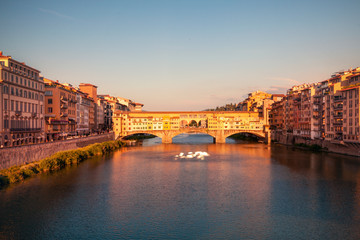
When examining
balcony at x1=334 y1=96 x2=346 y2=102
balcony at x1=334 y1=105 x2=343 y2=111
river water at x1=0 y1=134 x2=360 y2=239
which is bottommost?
river water at x1=0 y1=134 x2=360 y2=239

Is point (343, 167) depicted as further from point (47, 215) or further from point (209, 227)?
point (47, 215)

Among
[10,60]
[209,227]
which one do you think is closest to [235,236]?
[209,227]

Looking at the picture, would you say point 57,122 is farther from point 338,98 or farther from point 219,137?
point 338,98

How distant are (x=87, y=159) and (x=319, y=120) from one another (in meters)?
53.8

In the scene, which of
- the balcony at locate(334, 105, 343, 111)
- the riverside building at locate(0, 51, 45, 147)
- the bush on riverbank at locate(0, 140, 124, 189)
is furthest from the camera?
the balcony at locate(334, 105, 343, 111)

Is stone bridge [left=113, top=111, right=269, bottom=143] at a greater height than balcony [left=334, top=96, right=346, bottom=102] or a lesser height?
lesser

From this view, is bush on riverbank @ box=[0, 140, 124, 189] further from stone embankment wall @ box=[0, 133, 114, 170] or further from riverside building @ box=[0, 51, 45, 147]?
riverside building @ box=[0, 51, 45, 147]

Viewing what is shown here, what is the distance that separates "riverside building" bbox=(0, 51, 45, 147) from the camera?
150 feet

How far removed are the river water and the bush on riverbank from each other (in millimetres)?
1610

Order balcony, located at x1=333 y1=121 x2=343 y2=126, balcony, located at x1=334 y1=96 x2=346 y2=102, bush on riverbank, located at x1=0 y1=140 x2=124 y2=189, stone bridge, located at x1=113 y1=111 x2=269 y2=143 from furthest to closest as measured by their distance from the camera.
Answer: stone bridge, located at x1=113 y1=111 x2=269 y2=143 → balcony, located at x1=333 y1=121 x2=343 y2=126 → balcony, located at x1=334 y1=96 x2=346 y2=102 → bush on riverbank, located at x1=0 y1=140 x2=124 y2=189

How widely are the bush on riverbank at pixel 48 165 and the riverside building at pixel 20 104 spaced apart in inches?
215

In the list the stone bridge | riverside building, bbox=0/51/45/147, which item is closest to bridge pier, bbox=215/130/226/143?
the stone bridge

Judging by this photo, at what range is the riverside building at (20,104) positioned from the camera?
45.8 meters

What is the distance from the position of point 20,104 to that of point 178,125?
6225cm
